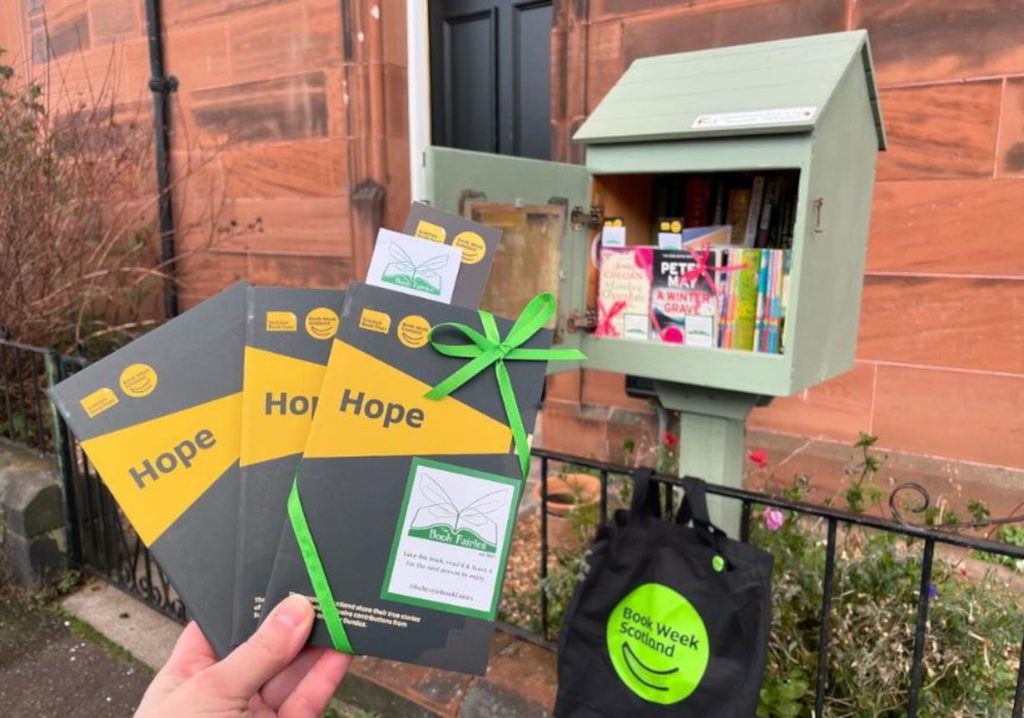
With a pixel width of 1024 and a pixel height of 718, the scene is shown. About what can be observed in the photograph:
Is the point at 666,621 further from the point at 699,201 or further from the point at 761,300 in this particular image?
the point at 699,201

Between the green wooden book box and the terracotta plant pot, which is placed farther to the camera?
the terracotta plant pot

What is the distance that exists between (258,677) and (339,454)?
35 centimetres

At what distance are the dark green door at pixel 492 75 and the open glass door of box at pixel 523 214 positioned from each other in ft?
8.43

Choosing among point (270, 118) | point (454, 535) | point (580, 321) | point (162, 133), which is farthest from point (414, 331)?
point (162, 133)

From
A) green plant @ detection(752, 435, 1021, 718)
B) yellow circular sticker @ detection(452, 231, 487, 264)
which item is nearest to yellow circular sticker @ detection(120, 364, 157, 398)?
yellow circular sticker @ detection(452, 231, 487, 264)

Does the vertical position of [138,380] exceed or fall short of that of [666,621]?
it exceeds it

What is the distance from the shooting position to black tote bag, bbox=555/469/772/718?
1.67 metres

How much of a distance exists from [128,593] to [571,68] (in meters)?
3.49

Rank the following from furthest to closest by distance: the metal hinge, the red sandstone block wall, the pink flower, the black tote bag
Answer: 1. the red sandstone block wall
2. the pink flower
3. the metal hinge
4. the black tote bag

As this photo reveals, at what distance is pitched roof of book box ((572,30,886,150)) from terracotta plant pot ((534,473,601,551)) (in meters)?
1.65

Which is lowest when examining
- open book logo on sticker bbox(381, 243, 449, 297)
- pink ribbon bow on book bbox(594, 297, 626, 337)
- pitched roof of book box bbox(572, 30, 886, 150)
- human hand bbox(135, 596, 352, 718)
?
human hand bbox(135, 596, 352, 718)

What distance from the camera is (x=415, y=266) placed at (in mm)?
1292

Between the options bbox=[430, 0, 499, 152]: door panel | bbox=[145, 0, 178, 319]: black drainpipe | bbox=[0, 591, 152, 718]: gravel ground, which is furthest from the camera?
bbox=[145, 0, 178, 319]: black drainpipe

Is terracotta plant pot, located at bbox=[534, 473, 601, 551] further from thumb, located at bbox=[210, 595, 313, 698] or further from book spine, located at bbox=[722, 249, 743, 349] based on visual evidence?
thumb, located at bbox=[210, 595, 313, 698]
